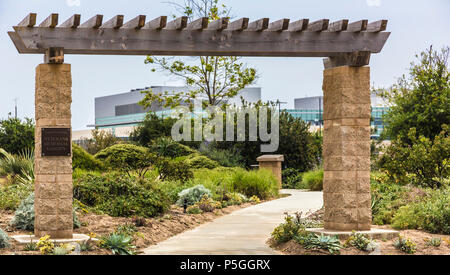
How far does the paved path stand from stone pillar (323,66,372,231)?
1451 millimetres

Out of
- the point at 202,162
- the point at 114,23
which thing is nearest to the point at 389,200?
the point at 114,23

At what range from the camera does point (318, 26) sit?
9953 millimetres

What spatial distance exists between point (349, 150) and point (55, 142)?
500 centimetres

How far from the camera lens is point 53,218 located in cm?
944

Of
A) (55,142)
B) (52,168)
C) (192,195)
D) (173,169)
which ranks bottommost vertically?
(192,195)

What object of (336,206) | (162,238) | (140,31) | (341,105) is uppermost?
(140,31)

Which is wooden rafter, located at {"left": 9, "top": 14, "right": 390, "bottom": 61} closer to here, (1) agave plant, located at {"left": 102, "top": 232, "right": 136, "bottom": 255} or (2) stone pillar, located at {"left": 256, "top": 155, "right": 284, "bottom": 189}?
(1) agave plant, located at {"left": 102, "top": 232, "right": 136, "bottom": 255}

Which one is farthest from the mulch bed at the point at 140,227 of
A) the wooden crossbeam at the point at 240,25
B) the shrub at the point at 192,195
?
the wooden crossbeam at the point at 240,25

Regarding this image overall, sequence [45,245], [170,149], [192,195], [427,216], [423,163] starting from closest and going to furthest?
1. [45,245]
2. [427,216]
3. [423,163]
4. [192,195]
5. [170,149]

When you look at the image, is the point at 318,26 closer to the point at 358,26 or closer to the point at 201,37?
the point at 358,26
